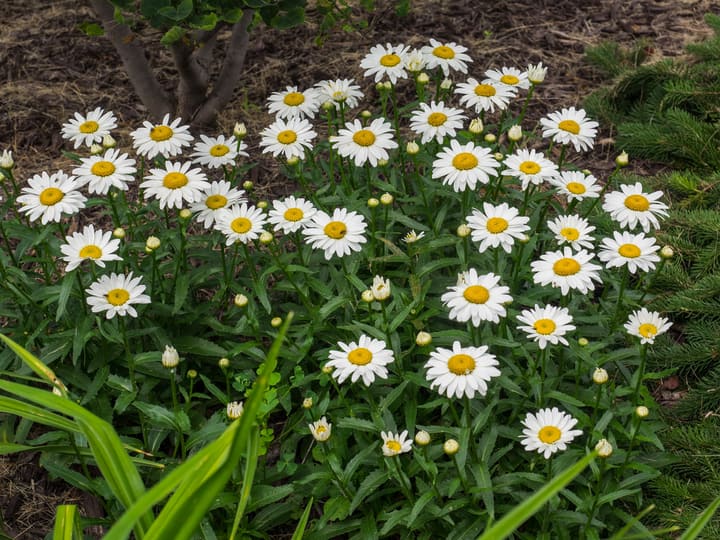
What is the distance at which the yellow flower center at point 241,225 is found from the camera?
2.98m

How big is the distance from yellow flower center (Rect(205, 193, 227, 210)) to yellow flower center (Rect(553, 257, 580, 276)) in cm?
123

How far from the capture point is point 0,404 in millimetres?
2318

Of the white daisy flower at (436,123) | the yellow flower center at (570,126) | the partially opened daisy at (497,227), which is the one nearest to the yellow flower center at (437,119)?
the white daisy flower at (436,123)

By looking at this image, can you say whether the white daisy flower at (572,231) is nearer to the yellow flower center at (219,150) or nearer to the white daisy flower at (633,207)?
the white daisy flower at (633,207)

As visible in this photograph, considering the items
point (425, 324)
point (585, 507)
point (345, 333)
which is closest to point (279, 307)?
point (345, 333)

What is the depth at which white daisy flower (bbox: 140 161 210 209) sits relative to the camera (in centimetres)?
304

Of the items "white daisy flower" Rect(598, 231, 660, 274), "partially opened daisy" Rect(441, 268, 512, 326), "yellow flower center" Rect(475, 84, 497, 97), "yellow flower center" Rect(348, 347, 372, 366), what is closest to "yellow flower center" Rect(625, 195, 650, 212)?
"white daisy flower" Rect(598, 231, 660, 274)

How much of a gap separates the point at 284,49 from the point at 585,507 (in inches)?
144

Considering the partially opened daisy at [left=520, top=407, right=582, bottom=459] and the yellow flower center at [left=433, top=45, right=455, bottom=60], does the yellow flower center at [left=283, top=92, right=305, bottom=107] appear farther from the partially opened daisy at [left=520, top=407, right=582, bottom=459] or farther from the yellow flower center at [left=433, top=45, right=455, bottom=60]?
the partially opened daisy at [left=520, top=407, right=582, bottom=459]

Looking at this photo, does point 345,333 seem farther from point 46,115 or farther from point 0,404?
point 46,115

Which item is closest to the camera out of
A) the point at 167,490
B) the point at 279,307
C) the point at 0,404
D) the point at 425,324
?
the point at 167,490

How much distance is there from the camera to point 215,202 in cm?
312

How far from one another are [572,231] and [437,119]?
0.74m

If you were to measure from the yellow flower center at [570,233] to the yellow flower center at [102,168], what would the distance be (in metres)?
1.62
